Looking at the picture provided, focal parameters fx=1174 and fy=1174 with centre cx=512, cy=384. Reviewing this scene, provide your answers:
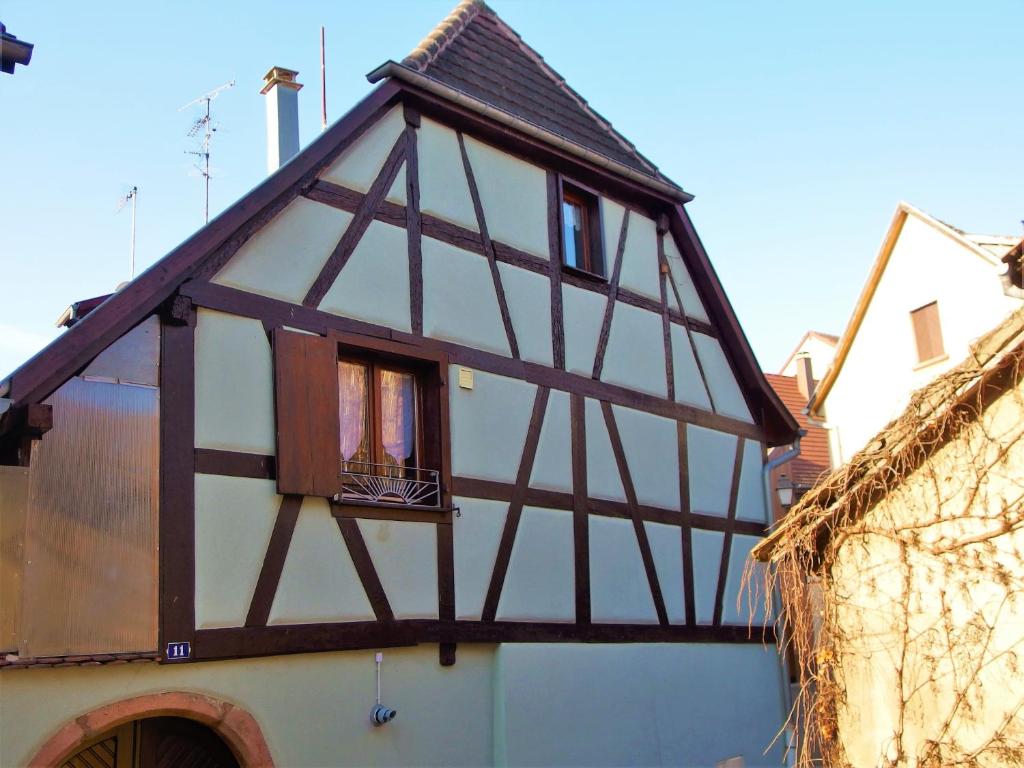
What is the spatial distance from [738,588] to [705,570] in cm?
57

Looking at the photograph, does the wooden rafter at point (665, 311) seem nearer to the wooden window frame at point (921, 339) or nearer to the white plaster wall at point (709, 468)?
the white plaster wall at point (709, 468)

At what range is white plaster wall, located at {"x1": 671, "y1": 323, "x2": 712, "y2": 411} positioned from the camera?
11.6 meters

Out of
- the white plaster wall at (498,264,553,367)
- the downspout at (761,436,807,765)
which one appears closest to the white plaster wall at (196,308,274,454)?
the white plaster wall at (498,264,553,367)

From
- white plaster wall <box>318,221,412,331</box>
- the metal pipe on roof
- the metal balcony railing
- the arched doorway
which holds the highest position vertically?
the metal pipe on roof

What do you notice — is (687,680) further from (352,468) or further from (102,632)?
(102,632)

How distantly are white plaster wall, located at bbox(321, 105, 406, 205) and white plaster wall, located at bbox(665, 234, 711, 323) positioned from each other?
3.70 metres

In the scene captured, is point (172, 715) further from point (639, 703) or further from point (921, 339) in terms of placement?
point (921, 339)

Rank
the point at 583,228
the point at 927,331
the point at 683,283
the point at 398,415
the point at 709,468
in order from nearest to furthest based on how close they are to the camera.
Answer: the point at 398,415, the point at 583,228, the point at 709,468, the point at 683,283, the point at 927,331

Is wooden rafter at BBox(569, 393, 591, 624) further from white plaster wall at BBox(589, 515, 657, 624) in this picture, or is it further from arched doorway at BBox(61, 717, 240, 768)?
arched doorway at BBox(61, 717, 240, 768)

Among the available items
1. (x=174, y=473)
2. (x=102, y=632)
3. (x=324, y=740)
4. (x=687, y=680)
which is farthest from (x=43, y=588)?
(x=687, y=680)

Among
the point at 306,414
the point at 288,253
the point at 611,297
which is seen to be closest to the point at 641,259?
the point at 611,297

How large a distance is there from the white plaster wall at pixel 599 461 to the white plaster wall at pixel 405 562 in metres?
2.06

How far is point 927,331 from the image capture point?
1991cm

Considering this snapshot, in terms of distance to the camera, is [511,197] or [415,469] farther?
[511,197]
